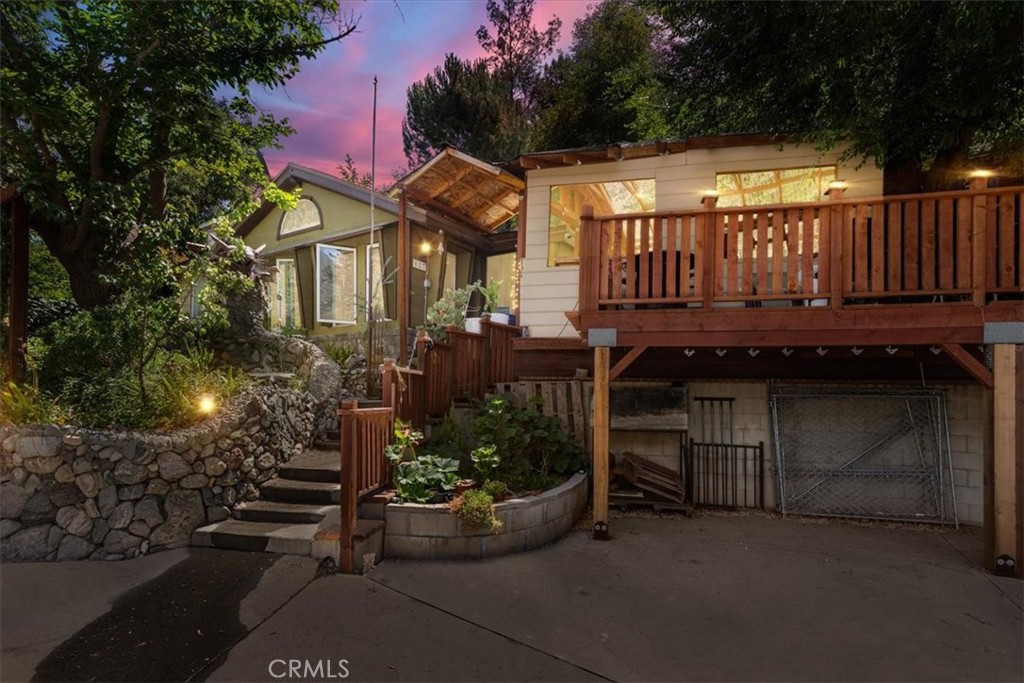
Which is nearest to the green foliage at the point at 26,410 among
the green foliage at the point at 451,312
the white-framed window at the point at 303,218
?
the green foliage at the point at 451,312

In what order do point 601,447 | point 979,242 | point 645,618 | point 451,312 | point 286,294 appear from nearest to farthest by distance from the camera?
point 645,618
point 979,242
point 601,447
point 451,312
point 286,294

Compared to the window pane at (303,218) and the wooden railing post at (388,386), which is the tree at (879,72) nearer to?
the wooden railing post at (388,386)

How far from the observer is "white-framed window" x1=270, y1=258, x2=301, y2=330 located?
480 inches

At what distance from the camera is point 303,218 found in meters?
12.3

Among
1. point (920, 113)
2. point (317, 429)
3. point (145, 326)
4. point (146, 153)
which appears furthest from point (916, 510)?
point (146, 153)

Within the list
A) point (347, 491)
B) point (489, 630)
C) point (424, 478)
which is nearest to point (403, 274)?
point (424, 478)

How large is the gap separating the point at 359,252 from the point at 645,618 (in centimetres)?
1009

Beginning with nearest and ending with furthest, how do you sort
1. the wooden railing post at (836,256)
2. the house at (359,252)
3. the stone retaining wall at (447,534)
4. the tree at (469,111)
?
the stone retaining wall at (447,534)
the wooden railing post at (836,256)
the house at (359,252)
the tree at (469,111)

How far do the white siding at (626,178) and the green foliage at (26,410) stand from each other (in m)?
5.37

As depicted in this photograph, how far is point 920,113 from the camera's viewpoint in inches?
217

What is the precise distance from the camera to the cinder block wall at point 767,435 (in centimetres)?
548

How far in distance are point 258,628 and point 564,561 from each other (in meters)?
2.30

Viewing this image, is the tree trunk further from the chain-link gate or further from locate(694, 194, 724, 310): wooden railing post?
the chain-link gate

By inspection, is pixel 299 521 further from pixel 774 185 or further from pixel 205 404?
pixel 774 185
